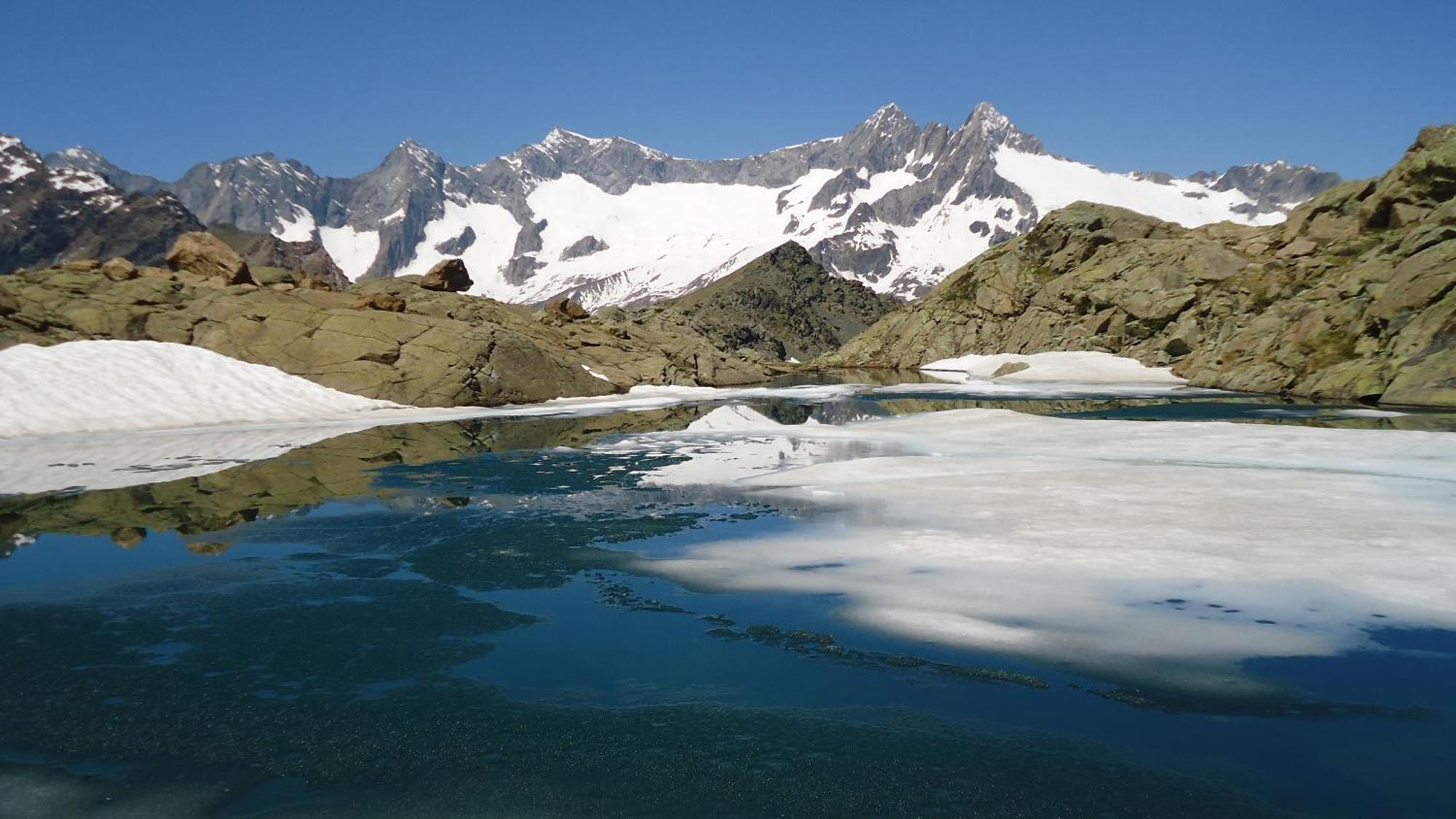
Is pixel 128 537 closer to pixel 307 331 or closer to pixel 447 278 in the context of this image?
pixel 307 331

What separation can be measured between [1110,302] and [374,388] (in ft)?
203

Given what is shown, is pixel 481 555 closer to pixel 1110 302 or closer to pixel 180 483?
pixel 180 483

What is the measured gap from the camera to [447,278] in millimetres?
56406

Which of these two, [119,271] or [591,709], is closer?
[591,709]

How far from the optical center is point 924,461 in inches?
739

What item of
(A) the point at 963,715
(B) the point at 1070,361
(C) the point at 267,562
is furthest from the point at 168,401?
(B) the point at 1070,361

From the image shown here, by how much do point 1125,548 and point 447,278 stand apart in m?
52.8

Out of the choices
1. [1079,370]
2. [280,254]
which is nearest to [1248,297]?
[1079,370]

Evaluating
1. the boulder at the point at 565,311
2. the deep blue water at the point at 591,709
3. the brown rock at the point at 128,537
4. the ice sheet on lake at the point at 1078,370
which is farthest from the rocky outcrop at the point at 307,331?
the ice sheet on lake at the point at 1078,370

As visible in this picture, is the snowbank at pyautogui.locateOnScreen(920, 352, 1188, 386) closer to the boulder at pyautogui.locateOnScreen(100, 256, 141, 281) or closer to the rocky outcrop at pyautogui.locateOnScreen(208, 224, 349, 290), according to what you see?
the boulder at pyautogui.locateOnScreen(100, 256, 141, 281)

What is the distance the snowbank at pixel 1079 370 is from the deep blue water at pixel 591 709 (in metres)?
50.9

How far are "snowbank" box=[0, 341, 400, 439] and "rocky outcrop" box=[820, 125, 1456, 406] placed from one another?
4076 centimetres

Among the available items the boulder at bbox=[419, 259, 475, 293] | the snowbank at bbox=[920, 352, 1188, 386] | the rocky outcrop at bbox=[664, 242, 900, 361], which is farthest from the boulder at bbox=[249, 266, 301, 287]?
the rocky outcrop at bbox=[664, 242, 900, 361]

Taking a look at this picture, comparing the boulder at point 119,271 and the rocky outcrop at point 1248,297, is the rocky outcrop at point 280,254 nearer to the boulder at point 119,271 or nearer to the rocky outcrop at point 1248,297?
the rocky outcrop at point 1248,297
